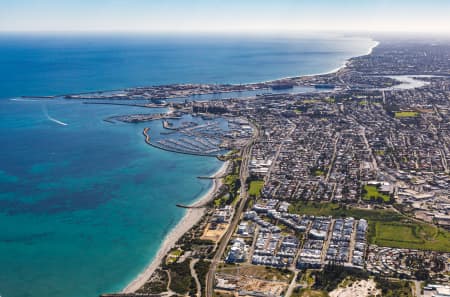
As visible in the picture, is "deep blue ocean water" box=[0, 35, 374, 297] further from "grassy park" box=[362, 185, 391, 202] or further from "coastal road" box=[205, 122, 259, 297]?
"grassy park" box=[362, 185, 391, 202]

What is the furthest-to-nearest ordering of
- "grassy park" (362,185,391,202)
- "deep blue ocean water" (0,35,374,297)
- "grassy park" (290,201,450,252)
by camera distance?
"grassy park" (362,185,391,202)
"grassy park" (290,201,450,252)
"deep blue ocean water" (0,35,374,297)

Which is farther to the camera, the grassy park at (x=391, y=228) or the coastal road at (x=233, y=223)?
the grassy park at (x=391, y=228)

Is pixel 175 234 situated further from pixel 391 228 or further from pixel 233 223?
pixel 391 228

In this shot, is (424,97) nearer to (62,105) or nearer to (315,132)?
(315,132)

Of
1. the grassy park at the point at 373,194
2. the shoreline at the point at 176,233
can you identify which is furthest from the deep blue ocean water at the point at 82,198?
the grassy park at the point at 373,194

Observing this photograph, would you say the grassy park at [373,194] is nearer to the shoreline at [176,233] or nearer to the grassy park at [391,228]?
the grassy park at [391,228]

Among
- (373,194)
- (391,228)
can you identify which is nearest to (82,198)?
(373,194)

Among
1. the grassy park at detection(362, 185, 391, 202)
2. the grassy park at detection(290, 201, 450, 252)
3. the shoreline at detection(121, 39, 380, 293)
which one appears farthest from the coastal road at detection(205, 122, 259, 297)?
the grassy park at detection(362, 185, 391, 202)

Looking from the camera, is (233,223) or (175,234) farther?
(233,223)
